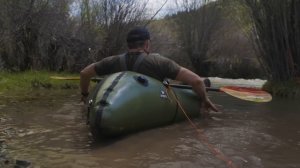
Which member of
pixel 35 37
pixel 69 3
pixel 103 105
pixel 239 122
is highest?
pixel 69 3

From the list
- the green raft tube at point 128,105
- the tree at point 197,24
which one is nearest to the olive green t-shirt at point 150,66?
the green raft tube at point 128,105

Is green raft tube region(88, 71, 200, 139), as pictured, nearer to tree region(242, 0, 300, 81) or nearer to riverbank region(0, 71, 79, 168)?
riverbank region(0, 71, 79, 168)

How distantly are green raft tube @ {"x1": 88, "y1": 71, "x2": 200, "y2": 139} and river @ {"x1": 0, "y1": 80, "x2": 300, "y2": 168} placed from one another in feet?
0.39

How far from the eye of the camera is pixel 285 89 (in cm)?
1125

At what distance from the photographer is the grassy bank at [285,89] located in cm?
1093

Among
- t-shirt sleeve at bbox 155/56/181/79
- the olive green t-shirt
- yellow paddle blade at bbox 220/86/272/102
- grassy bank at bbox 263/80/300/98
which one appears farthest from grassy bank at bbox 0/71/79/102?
grassy bank at bbox 263/80/300/98

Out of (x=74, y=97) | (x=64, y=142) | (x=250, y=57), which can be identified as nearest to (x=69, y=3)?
(x=74, y=97)

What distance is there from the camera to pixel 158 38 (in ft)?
70.4

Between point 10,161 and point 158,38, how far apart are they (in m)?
18.1

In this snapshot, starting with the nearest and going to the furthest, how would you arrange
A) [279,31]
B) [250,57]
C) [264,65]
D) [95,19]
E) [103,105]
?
[103,105] → [279,31] → [264,65] → [95,19] → [250,57]

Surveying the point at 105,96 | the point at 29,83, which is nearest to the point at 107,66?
the point at 105,96

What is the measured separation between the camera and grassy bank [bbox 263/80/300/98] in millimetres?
10930

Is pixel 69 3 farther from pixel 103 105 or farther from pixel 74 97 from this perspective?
pixel 103 105

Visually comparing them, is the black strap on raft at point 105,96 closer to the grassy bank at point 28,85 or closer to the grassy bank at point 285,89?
the grassy bank at point 28,85
